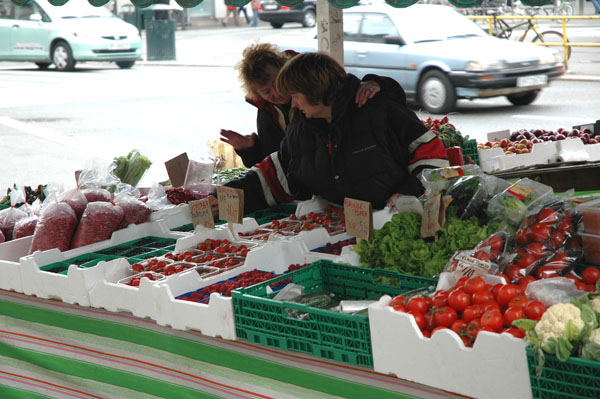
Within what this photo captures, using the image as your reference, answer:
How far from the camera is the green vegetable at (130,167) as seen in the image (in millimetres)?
4820

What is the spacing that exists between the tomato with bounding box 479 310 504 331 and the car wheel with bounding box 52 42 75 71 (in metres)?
18.3

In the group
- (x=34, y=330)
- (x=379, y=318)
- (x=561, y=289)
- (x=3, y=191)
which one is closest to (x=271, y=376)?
(x=379, y=318)

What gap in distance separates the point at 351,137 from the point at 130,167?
1.82 meters

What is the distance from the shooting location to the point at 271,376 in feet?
8.42

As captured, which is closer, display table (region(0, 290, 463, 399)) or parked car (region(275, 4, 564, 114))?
display table (region(0, 290, 463, 399))

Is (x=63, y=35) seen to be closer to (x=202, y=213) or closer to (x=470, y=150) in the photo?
(x=470, y=150)

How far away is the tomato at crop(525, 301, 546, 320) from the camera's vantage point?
6.68 feet

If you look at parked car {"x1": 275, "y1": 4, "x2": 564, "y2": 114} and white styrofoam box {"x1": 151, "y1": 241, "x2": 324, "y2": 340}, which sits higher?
parked car {"x1": 275, "y1": 4, "x2": 564, "y2": 114}

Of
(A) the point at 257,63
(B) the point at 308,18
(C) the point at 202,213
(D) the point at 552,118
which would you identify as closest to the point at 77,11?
(B) the point at 308,18

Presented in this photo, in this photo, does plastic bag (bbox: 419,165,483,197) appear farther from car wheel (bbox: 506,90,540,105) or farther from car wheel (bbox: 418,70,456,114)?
car wheel (bbox: 506,90,540,105)

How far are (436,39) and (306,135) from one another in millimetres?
8736

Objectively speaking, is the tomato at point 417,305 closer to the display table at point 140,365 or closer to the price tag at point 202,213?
the display table at point 140,365

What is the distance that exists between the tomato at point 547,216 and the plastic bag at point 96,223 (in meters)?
2.10

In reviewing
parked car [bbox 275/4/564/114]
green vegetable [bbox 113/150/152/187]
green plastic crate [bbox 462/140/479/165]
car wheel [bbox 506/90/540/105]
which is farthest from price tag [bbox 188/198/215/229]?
car wheel [bbox 506/90/540/105]
